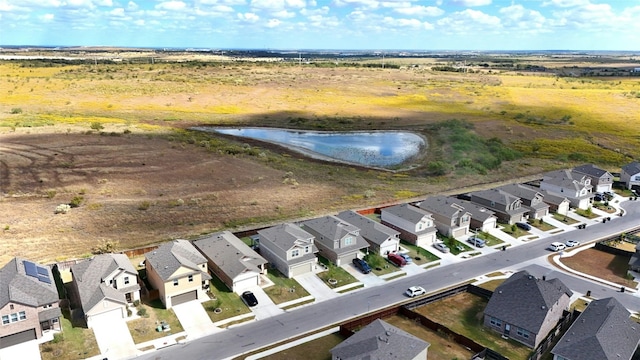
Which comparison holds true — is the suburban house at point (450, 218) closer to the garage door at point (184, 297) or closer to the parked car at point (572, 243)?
the parked car at point (572, 243)

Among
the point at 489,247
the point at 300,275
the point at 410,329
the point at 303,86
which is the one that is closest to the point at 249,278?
the point at 300,275

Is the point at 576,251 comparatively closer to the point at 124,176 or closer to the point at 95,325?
the point at 95,325

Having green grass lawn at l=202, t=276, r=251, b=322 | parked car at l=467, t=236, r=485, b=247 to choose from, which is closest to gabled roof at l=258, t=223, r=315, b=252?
green grass lawn at l=202, t=276, r=251, b=322

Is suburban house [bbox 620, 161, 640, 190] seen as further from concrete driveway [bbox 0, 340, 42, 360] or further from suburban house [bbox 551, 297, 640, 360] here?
concrete driveway [bbox 0, 340, 42, 360]

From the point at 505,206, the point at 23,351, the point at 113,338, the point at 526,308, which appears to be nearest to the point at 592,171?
the point at 505,206

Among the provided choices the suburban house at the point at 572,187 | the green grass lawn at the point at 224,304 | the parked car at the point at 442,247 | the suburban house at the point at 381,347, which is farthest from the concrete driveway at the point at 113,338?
the suburban house at the point at 572,187
